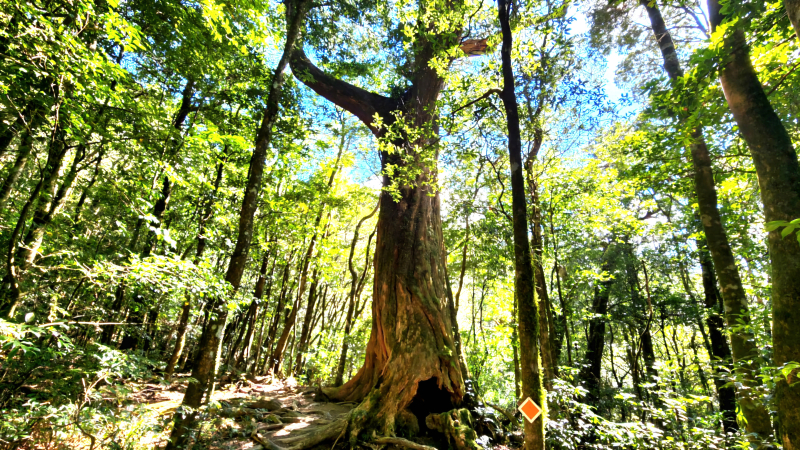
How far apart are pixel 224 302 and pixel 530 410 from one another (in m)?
4.46

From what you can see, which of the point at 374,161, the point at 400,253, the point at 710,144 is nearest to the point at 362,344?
the point at 374,161

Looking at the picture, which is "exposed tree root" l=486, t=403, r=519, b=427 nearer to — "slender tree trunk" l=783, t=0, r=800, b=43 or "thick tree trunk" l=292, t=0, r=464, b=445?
"thick tree trunk" l=292, t=0, r=464, b=445

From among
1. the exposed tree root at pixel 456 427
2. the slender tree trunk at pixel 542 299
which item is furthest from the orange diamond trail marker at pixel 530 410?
the exposed tree root at pixel 456 427

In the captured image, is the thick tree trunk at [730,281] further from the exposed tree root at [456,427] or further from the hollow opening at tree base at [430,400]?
the hollow opening at tree base at [430,400]

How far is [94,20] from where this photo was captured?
4195 millimetres

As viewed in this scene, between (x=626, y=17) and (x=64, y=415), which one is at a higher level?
(x=626, y=17)

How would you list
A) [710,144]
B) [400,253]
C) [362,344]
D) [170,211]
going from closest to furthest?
[710,144] < [400,253] < [170,211] < [362,344]

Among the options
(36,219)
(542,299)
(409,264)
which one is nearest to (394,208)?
(409,264)

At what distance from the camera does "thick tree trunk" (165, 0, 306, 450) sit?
14.8 feet

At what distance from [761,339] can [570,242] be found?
5.18 m

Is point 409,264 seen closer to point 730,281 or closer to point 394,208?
point 394,208

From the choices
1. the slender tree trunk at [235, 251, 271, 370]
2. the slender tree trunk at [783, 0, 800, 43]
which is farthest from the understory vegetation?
the slender tree trunk at [235, 251, 271, 370]

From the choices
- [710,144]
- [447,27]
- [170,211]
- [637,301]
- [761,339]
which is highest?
[447,27]

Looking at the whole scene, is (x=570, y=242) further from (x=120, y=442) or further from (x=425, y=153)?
(x=120, y=442)
